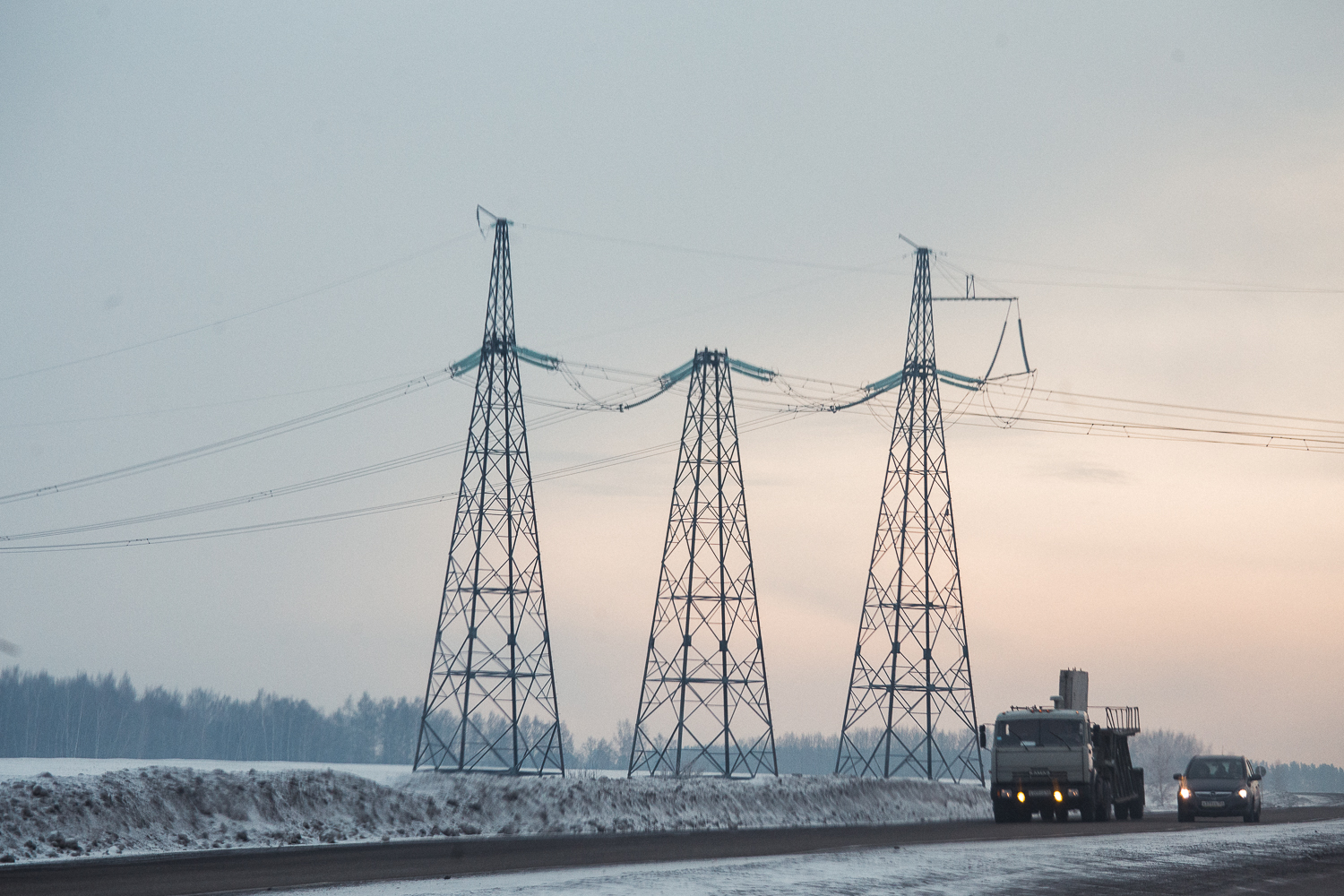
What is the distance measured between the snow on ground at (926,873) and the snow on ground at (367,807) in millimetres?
10500

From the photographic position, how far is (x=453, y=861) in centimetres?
2427

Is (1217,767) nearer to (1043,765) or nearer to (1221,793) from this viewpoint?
(1221,793)

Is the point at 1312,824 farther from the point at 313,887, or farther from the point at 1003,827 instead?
the point at 313,887

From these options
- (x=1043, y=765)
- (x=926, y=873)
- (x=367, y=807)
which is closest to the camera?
(x=926, y=873)

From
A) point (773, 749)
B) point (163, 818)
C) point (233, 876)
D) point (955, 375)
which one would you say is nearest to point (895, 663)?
point (773, 749)

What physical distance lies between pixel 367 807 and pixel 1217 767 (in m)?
29.6

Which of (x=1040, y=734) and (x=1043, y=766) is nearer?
(x=1043, y=766)

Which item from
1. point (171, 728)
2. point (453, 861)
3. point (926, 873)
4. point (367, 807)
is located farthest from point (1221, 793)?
point (171, 728)

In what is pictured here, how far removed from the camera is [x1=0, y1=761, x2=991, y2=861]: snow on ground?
1078 inches

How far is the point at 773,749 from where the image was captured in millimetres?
52531

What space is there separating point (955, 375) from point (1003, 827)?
3344 centimetres

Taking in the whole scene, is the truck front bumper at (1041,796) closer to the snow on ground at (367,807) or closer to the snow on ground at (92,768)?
the snow on ground at (367,807)

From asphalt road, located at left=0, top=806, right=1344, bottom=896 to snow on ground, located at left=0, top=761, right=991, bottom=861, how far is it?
2.47m

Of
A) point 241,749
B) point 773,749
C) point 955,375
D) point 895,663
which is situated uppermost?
point 955,375
